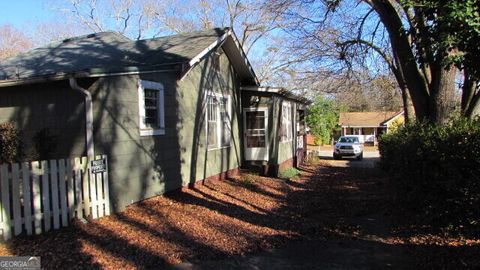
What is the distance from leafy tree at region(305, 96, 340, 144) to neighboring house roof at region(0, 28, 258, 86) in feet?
143

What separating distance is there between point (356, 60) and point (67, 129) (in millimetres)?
12883

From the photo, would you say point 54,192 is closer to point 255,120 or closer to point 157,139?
point 157,139

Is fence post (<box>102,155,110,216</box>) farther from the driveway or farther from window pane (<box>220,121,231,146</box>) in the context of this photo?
window pane (<box>220,121,231,146</box>)

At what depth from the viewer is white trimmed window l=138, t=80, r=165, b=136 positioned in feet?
32.1

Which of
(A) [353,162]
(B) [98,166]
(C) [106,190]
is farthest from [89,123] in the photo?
(A) [353,162]

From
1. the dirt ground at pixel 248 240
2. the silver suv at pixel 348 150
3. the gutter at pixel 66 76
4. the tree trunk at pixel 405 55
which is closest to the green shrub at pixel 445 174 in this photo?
the dirt ground at pixel 248 240

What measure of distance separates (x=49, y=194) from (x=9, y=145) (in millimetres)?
2514

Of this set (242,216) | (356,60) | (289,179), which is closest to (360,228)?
(242,216)

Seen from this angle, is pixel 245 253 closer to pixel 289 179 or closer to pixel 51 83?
pixel 51 83

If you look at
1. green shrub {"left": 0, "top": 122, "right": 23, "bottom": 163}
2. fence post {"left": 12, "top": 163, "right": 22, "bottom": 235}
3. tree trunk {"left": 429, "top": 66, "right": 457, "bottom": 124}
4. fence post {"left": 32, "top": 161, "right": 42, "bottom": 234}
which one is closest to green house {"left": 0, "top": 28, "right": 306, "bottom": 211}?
green shrub {"left": 0, "top": 122, "right": 23, "bottom": 163}

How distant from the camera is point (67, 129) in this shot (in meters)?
8.75

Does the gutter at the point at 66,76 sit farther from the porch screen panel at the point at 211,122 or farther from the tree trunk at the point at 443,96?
the tree trunk at the point at 443,96

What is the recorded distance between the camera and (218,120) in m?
14.3

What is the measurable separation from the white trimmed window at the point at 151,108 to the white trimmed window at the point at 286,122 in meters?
7.87
